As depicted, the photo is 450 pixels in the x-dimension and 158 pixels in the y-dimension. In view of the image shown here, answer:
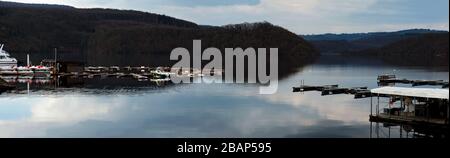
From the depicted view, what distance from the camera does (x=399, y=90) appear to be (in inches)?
1800

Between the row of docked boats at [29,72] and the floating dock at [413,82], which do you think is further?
the row of docked boats at [29,72]

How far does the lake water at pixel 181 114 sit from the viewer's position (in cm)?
4431

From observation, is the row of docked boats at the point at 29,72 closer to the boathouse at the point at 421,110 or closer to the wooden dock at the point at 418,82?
the wooden dock at the point at 418,82

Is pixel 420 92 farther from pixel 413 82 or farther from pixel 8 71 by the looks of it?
pixel 8 71

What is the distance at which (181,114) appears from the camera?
180ft

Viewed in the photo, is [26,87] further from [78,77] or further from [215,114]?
[215,114]

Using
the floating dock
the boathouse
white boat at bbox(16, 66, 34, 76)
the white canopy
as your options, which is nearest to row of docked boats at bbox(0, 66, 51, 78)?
white boat at bbox(16, 66, 34, 76)

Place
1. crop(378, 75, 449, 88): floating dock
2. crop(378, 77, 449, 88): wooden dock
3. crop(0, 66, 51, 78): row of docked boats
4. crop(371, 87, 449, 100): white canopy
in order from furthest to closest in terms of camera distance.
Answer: crop(0, 66, 51, 78): row of docked boats < crop(378, 75, 449, 88): floating dock < crop(378, 77, 449, 88): wooden dock < crop(371, 87, 449, 100): white canopy

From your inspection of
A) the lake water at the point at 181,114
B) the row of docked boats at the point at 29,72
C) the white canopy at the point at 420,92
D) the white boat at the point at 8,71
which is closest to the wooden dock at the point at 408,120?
the lake water at the point at 181,114

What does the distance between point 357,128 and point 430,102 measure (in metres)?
6.32

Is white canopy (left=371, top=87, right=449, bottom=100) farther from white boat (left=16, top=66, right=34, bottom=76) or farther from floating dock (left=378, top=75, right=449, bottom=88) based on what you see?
white boat (left=16, top=66, right=34, bottom=76)

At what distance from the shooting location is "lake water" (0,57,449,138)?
44.3 meters

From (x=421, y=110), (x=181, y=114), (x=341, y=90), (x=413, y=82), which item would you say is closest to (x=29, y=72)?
(x=341, y=90)
